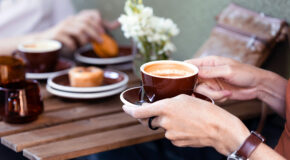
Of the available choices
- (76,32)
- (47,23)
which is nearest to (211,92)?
(76,32)

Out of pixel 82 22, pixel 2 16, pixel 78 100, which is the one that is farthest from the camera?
pixel 2 16

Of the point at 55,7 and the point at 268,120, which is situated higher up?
the point at 55,7

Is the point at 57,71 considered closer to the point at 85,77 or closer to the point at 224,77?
the point at 85,77

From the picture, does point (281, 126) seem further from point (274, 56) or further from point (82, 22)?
point (82, 22)

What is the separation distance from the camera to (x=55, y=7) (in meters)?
2.50

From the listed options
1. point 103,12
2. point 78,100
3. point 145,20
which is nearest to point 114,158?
point 78,100

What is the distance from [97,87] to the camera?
1.41m

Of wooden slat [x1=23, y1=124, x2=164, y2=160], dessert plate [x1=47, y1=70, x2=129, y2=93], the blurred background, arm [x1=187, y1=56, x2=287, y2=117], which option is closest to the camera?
wooden slat [x1=23, y1=124, x2=164, y2=160]

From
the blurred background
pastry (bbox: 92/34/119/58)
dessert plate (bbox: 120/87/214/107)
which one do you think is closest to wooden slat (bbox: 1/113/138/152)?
dessert plate (bbox: 120/87/214/107)

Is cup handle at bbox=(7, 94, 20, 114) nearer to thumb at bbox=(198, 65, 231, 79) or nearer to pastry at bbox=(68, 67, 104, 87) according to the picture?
pastry at bbox=(68, 67, 104, 87)

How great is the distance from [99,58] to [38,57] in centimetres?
34

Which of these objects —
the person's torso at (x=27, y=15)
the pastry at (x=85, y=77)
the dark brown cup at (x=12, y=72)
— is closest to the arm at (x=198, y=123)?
the pastry at (x=85, y=77)

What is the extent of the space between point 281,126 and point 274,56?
0.29 meters

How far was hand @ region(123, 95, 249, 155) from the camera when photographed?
35.3 inches
